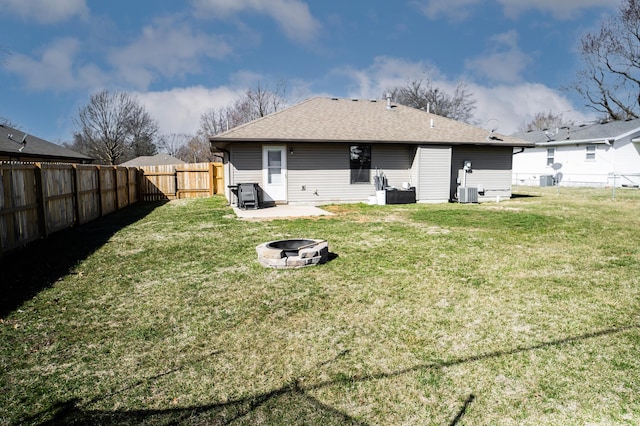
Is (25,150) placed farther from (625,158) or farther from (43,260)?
(625,158)

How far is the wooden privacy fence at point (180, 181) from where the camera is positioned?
1861 cm

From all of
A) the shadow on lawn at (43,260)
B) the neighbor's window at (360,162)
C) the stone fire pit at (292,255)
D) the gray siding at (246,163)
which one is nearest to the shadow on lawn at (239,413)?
the shadow on lawn at (43,260)

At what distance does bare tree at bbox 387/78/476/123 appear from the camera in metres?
39.1

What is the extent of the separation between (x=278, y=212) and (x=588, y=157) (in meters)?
22.4

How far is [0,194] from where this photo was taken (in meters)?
6.18

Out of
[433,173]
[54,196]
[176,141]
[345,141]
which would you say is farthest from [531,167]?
[176,141]

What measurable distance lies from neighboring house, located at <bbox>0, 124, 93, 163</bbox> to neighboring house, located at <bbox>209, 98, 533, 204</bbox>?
9.48 metres

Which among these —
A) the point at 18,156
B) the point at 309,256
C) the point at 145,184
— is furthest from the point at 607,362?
the point at 18,156

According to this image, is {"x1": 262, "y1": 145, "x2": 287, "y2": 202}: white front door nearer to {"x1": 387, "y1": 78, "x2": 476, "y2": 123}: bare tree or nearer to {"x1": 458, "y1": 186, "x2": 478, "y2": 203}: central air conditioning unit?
{"x1": 458, "y1": 186, "x2": 478, "y2": 203}: central air conditioning unit

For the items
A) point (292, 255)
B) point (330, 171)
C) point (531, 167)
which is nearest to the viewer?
point (292, 255)

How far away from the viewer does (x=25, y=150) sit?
17219 millimetres

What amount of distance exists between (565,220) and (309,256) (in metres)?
7.73

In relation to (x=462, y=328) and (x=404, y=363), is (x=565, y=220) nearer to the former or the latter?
(x=462, y=328)

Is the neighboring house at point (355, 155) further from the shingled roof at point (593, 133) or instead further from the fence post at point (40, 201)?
the shingled roof at point (593, 133)
